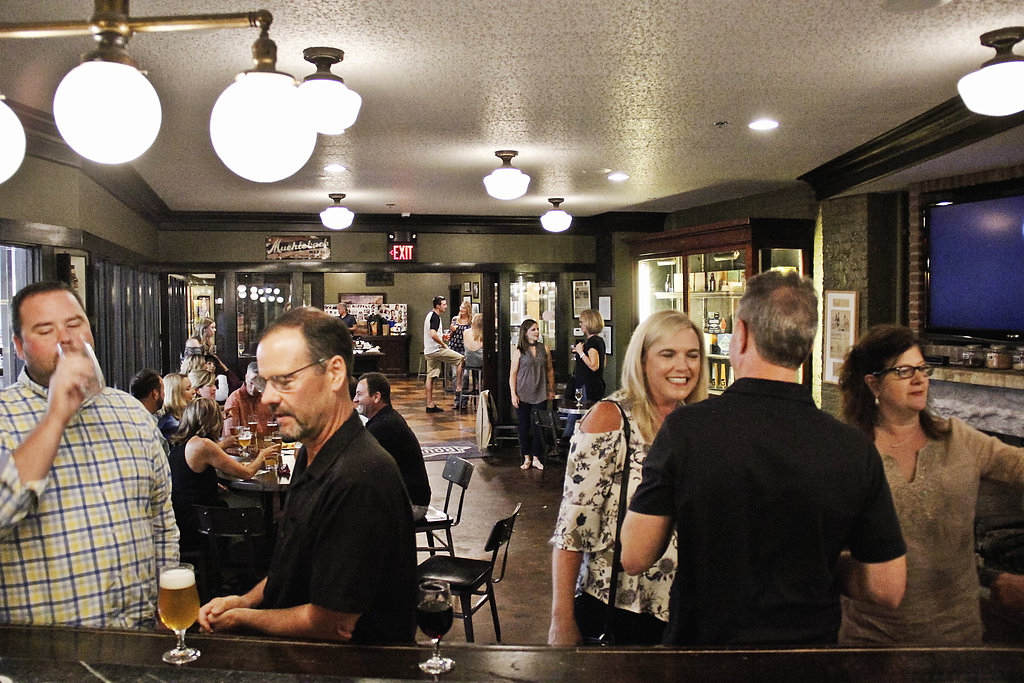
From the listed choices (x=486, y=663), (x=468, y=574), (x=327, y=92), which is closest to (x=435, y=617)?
(x=486, y=663)

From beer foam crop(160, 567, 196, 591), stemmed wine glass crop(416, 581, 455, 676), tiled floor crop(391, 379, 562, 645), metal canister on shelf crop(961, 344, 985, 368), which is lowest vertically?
tiled floor crop(391, 379, 562, 645)

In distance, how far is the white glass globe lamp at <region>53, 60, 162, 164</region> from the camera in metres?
1.54

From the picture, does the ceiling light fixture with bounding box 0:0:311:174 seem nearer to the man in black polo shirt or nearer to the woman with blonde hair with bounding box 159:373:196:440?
the man in black polo shirt

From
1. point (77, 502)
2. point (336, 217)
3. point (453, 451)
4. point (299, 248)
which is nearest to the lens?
point (77, 502)

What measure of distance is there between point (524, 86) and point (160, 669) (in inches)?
132

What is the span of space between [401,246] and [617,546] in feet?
26.6

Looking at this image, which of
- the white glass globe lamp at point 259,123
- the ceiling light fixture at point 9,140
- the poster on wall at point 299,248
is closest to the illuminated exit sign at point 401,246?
the poster on wall at point 299,248

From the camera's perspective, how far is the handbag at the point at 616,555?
2.26 m

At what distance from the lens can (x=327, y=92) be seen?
11.5 feet

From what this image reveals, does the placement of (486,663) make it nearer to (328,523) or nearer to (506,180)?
(328,523)

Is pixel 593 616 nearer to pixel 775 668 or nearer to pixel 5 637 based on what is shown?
pixel 775 668

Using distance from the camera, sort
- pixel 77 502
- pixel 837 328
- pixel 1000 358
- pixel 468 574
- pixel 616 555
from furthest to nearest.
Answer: pixel 837 328, pixel 1000 358, pixel 468 574, pixel 616 555, pixel 77 502

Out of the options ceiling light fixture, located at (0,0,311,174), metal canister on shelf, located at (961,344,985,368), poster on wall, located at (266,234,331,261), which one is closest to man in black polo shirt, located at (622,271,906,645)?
ceiling light fixture, located at (0,0,311,174)

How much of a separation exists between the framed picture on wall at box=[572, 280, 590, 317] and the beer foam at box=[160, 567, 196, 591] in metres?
9.15
